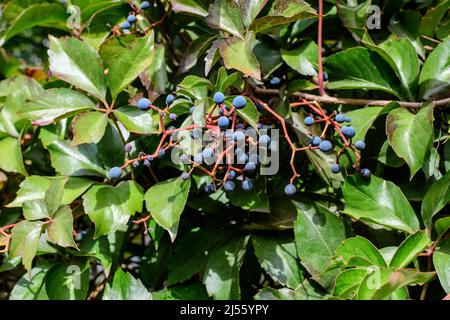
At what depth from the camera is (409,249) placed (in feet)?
3.28

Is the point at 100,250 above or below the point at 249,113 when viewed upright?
below

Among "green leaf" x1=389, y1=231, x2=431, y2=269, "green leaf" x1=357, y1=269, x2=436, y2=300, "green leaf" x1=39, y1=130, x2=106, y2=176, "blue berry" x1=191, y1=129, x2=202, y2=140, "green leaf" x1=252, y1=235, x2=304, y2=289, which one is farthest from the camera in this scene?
"green leaf" x1=39, y1=130, x2=106, y2=176

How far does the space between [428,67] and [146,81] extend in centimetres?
57

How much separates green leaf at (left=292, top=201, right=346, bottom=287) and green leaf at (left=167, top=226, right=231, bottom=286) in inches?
7.8

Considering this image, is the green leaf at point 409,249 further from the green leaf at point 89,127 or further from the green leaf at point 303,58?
the green leaf at point 89,127

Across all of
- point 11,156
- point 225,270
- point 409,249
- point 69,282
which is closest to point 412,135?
point 409,249

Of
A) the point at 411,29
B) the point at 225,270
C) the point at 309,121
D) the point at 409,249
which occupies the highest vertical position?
the point at 411,29

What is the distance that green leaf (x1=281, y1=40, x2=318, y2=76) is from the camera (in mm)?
1265

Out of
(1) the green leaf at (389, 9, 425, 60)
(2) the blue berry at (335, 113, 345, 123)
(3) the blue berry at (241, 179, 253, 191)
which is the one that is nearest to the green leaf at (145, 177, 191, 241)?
(3) the blue berry at (241, 179, 253, 191)

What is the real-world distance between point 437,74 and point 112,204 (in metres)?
0.68

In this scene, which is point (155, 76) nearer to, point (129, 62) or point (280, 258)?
point (129, 62)

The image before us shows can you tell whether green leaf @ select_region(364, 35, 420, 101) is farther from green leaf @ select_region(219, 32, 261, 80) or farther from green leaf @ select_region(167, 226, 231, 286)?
green leaf @ select_region(167, 226, 231, 286)
